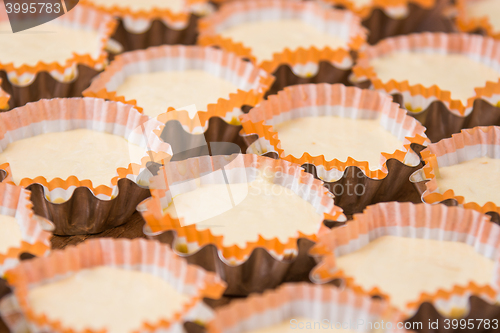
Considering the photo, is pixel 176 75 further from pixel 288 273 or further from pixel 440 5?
pixel 440 5

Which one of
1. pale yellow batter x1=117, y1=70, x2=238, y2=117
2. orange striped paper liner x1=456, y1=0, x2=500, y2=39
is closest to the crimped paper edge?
pale yellow batter x1=117, y1=70, x2=238, y2=117

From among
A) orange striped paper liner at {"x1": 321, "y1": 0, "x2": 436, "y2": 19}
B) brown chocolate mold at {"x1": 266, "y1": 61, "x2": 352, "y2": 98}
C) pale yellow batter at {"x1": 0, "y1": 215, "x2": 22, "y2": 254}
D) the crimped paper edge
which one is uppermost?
orange striped paper liner at {"x1": 321, "y1": 0, "x2": 436, "y2": 19}

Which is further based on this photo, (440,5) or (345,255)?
(440,5)

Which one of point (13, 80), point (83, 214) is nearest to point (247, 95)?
point (83, 214)

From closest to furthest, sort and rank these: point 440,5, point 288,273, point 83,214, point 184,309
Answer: point 184,309, point 288,273, point 83,214, point 440,5

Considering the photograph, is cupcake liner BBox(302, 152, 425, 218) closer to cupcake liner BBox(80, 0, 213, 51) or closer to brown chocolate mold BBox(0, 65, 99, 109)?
brown chocolate mold BBox(0, 65, 99, 109)

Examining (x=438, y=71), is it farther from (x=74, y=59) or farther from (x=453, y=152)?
(x=74, y=59)
